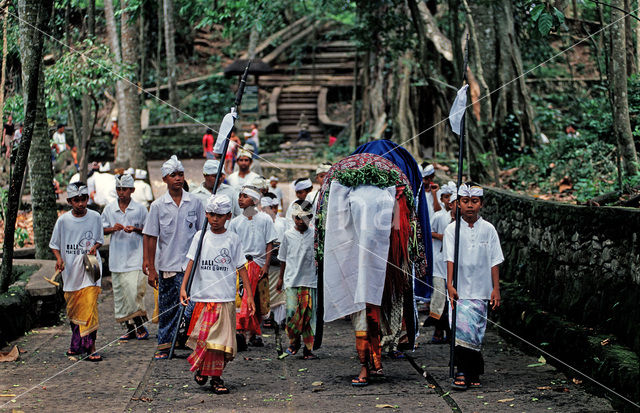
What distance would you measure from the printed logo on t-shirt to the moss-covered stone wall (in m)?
4.69

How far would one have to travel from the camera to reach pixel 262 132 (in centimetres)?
2853

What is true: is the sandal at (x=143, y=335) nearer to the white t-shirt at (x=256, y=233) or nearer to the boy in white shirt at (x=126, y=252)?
the boy in white shirt at (x=126, y=252)

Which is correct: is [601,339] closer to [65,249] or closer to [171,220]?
[171,220]

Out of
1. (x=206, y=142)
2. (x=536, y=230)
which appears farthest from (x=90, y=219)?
(x=206, y=142)

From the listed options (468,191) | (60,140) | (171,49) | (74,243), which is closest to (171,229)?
(74,243)

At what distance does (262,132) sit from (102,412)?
22.9m

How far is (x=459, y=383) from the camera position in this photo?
6.75m

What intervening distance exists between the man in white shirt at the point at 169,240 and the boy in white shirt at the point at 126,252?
81cm

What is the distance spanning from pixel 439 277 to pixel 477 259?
246 cm

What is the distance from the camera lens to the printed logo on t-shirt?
8.15 m

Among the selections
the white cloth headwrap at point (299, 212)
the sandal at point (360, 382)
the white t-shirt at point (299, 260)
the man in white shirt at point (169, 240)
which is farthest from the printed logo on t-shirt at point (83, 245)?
the sandal at point (360, 382)

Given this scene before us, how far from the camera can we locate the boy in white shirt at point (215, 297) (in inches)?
262

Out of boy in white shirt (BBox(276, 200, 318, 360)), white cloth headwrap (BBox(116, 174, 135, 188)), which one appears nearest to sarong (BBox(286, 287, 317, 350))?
boy in white shirt (BBox(276, 200, 318, 360))

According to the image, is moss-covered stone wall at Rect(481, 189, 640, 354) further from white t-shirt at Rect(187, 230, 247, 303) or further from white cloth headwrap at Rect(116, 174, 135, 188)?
white cloth headwrap at Rect(116, 174, 135, 188)
